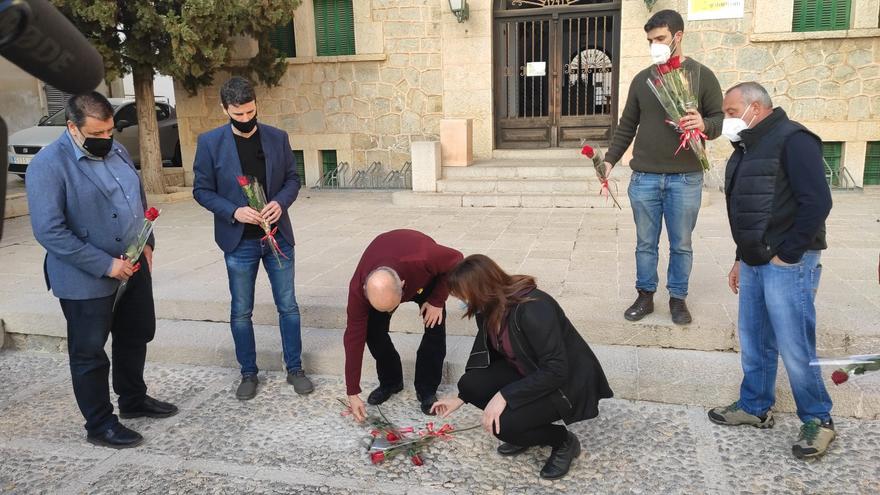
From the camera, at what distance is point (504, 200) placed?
8594 mm

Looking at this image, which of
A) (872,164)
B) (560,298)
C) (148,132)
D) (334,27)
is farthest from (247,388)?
(872,164)

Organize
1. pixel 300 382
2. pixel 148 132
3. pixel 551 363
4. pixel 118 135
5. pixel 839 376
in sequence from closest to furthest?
pixel 839 376 → pixel 551 363 → pixel 300 382 → pixel 148 132 → pixel 118 135

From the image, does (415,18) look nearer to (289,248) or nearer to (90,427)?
(289,248)

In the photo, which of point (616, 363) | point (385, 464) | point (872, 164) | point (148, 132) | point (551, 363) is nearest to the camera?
point (551, 363)

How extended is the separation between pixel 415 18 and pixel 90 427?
864cm

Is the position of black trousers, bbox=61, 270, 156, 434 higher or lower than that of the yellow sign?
lower

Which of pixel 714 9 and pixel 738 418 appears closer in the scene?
pixel 738 418

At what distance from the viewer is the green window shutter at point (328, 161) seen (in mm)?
11531

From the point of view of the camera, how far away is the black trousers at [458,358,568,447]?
2.86 m

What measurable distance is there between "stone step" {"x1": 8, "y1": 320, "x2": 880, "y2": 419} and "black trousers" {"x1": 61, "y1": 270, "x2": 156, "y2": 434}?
84cm

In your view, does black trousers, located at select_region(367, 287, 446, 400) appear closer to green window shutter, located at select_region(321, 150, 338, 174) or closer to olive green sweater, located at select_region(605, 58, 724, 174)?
olive green sweater, located at select_region(605, 58, 724, 174)

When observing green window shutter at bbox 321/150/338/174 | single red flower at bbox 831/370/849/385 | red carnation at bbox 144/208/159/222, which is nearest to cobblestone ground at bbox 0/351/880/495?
red carnation at bbox 144/208/159/222

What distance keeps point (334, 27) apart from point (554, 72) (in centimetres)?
384

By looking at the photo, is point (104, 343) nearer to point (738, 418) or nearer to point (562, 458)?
point (562, 458)
